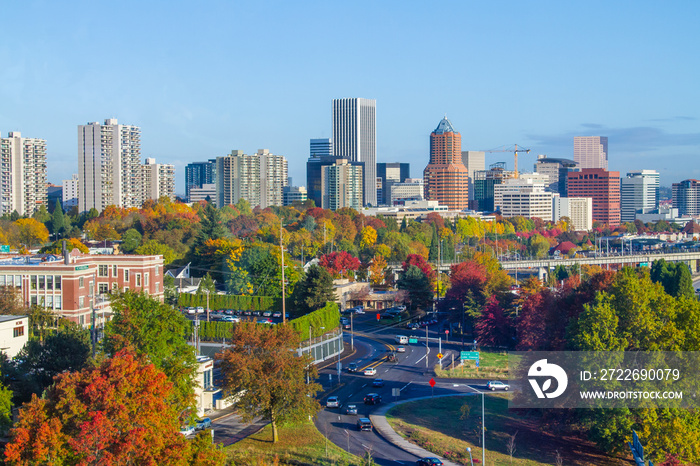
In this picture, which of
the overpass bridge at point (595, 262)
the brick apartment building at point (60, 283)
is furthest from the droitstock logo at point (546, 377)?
the overpass bridge at point (595, 262)

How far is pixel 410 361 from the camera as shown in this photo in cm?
5878

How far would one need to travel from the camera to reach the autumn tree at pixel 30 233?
5079 inches

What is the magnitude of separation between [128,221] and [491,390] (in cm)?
10365

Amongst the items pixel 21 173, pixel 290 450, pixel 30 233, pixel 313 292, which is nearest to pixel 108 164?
pixel 21 173

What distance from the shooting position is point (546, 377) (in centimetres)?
4031

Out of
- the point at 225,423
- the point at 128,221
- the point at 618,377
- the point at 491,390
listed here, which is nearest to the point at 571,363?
the point at 618,377

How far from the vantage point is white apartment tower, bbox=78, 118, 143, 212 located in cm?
16675

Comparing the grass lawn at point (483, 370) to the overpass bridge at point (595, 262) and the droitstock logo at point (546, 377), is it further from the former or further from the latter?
the overpass bridge at point (595, 262)

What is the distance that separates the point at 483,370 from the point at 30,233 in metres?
100.0

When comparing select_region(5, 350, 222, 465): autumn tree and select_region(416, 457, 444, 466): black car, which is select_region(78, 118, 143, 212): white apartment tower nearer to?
select_region(416, 457, 444, 466): black car

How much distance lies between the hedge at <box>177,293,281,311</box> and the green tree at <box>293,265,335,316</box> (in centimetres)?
616

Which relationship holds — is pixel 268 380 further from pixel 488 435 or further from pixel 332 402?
pixel 488 435

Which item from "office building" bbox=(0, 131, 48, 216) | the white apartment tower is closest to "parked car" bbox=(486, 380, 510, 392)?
the white apartment tower

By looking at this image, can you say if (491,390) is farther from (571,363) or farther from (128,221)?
(128,221)
